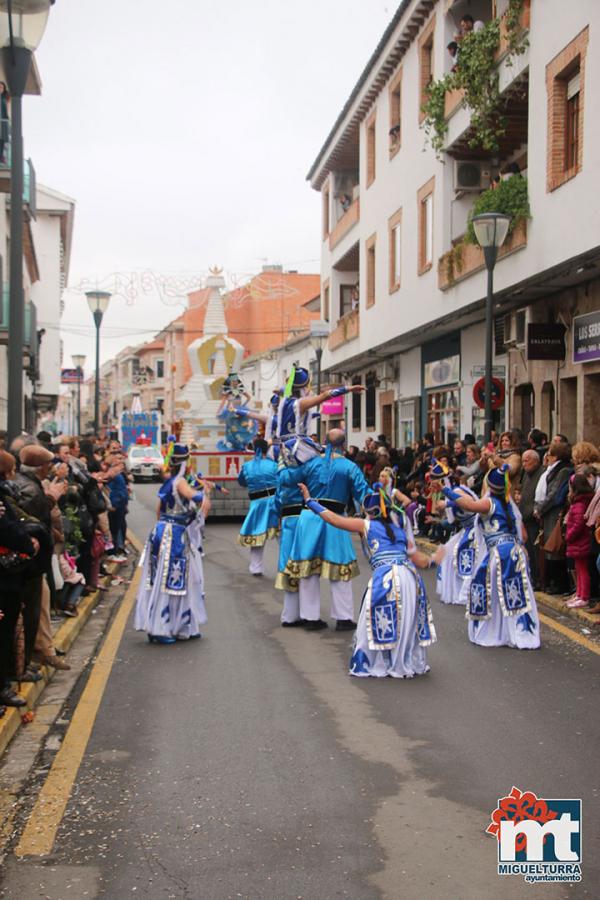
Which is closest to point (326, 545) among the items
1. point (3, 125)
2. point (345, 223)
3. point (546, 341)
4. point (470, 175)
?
point (546, 341)

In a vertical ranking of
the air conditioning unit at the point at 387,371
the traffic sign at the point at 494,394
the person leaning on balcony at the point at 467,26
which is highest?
the person leaning on balcony at the point at 467,26

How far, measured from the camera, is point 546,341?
60.8 ft

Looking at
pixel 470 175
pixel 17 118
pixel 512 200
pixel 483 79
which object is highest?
pixel 483 79

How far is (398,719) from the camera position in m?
7.30

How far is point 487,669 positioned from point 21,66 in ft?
23.4

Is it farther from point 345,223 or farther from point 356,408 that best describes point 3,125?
point 356,408

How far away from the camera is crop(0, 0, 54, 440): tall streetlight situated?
405 inches

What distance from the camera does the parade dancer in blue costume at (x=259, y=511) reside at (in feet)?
51.1

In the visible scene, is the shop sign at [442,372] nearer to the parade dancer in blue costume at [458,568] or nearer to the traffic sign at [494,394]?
the traffic sign at [494,394]

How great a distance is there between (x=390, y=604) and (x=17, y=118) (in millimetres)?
6008

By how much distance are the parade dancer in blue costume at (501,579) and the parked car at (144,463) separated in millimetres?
40767

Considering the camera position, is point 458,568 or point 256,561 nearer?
point 458,568

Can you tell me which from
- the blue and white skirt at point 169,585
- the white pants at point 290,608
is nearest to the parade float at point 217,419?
the white pants at point 290,608

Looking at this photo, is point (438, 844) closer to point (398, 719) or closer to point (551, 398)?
point (398, 719)
